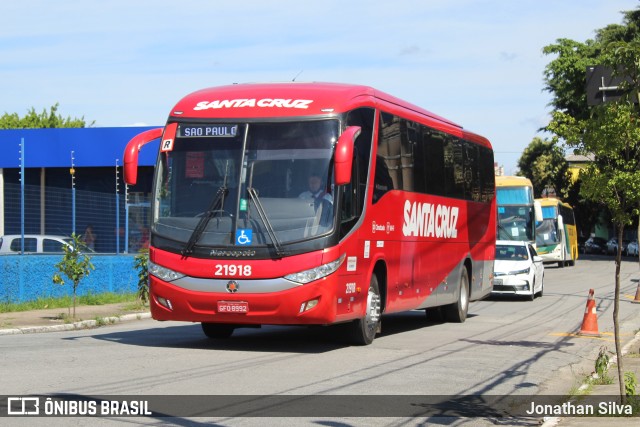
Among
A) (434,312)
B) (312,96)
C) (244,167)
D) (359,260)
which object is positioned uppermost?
(312,96)

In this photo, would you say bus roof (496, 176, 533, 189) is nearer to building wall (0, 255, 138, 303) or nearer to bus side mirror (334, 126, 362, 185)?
building wall (0, 255, 138, 303)

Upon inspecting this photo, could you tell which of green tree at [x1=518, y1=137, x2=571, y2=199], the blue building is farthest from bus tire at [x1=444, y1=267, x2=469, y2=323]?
green tree at [x1=518, y1=137, x2=571, y2=199]

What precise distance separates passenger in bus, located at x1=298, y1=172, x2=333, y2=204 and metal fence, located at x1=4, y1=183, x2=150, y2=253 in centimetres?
918

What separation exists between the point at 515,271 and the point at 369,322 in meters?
13.8

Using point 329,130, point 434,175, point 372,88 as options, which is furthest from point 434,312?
point 329,130

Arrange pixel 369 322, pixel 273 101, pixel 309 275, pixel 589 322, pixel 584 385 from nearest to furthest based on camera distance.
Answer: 1. pixel 584 385
2. pixel 309 275
3. pixel 273 101
4. pixel 369 322
5. pixel 589 322

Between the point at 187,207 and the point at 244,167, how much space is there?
3.22 ft

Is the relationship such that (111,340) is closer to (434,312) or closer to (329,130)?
(329,130)

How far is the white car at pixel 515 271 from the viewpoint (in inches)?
1107

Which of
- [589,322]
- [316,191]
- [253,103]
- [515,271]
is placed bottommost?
[589,322]

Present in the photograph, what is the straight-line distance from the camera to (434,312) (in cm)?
2131

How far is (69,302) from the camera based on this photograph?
910 inches

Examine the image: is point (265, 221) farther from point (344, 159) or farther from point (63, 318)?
point (63, 318)

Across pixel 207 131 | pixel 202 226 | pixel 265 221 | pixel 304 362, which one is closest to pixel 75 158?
pixel 207 131
